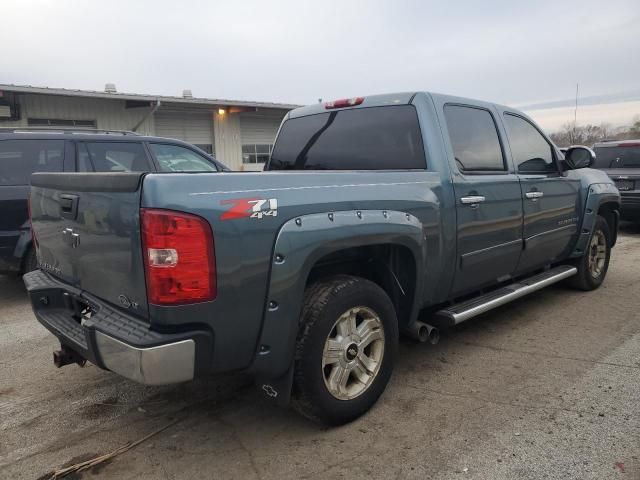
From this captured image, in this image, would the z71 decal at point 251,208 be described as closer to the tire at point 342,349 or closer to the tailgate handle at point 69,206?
the tire at point 342,349

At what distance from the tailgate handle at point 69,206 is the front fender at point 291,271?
1.12 m

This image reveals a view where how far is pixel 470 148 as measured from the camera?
389 cm

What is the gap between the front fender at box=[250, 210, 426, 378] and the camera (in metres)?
2.45

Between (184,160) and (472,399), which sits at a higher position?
(184,160)

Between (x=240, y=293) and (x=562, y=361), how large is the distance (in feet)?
8.78

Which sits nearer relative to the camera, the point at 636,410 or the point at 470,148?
the point at 636,410

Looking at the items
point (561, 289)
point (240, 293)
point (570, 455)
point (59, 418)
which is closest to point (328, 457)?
point (240, 293)

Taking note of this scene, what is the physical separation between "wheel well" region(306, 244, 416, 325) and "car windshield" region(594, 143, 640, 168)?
826 cm

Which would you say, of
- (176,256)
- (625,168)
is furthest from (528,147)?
(625,168)

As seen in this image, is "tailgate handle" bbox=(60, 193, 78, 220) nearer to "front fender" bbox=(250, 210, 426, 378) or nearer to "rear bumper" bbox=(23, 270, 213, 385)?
"rear bumper" bbox=(23, 270, 213, 385)

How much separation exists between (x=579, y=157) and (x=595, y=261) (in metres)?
1.41

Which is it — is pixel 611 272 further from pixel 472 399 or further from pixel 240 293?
pixel 240 293

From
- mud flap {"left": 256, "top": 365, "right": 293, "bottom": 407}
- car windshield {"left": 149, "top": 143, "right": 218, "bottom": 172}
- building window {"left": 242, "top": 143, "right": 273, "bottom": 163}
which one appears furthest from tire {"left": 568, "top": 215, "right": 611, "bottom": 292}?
building window {"left": 242, "top": 143, "right": 273, "bottom": 163}

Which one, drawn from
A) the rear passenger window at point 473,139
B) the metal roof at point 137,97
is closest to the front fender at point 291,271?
the rear passenger window at point 473,139
